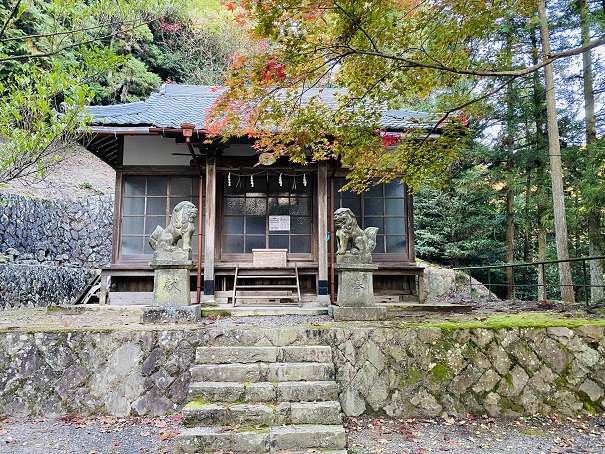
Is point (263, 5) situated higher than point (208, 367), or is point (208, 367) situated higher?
point (263, 5)

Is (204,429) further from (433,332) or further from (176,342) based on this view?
(433,332)

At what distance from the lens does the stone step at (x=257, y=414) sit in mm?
3699

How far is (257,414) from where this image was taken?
12.3ft

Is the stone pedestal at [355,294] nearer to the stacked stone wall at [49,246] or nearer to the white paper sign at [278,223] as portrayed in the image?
the white paper sign at [278,223]

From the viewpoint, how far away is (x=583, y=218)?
10.2m

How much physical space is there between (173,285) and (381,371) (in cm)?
314

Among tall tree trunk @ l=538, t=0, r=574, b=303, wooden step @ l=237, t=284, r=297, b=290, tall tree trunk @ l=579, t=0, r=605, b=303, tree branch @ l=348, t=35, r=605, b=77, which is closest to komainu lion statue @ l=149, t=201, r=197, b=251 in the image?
wooden step @ l=237, t=284, r=297, b=290

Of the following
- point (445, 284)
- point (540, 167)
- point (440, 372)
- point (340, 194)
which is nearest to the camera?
point (440, 372)

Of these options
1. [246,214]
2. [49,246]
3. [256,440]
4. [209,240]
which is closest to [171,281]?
[209,240]

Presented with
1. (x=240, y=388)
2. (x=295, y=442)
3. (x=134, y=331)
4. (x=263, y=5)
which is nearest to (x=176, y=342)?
(x=134, y=331)

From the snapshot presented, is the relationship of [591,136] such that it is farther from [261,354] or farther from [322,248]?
[261,354]

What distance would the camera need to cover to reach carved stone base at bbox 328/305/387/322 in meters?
5.46

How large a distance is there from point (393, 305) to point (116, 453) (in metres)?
5.02

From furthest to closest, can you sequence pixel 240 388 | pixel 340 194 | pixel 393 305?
pixel 340 194, pixel 393 305, pixel 240 388
